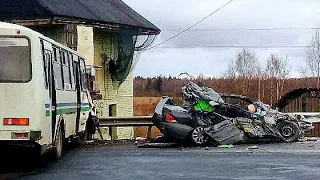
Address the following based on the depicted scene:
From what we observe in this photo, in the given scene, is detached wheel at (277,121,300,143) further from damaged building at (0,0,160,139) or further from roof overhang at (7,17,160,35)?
roof overhang at (7,17,160,35)

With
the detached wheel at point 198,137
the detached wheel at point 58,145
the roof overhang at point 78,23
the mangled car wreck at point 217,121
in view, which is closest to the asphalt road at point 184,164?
the detached wheel at point 58,145

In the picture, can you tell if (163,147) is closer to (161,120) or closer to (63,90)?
(161,120)

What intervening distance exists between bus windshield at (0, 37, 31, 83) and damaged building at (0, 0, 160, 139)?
13040 mm

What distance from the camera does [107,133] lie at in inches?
1375

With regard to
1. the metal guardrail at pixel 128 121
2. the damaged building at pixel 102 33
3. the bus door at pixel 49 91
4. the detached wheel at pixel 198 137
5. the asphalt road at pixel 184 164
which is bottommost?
the asphalt road at pixel 184 164

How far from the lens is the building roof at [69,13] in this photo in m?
30.9

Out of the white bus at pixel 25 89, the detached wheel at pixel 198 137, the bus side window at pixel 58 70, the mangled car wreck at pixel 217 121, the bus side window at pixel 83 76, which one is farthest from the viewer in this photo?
the bus side window at pixel 83 76

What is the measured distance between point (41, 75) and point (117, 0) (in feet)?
88.8

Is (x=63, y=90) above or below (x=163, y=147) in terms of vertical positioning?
above

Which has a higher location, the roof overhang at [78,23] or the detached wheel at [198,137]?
the roof overhang at [78,23]

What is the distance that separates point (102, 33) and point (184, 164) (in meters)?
20.4

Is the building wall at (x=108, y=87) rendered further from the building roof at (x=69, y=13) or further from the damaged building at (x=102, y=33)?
the building roof at (x=69, y=13)

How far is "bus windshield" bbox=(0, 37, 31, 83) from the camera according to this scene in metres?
15.0

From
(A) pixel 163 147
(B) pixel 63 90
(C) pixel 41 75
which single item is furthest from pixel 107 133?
(C) pixel 41 75
